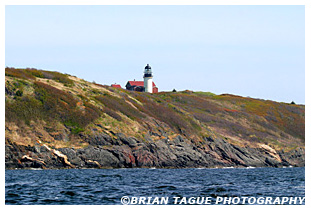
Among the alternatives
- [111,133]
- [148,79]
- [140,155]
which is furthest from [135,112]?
[148,79]

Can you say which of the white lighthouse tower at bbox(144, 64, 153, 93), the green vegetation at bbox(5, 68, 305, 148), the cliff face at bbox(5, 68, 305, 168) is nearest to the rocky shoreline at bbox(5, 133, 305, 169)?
the cliff face at bbox(5, 68, 305, 168)

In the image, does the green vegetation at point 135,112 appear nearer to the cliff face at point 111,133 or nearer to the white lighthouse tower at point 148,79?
the cliff face at point 111,133

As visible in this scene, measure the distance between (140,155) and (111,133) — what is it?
6176mm

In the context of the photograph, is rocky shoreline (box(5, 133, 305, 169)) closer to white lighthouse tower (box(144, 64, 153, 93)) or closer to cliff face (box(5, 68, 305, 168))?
cliff face (box(5, 68, 305, 168))

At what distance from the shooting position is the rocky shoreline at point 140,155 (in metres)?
62.6

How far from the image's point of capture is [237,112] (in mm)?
121125

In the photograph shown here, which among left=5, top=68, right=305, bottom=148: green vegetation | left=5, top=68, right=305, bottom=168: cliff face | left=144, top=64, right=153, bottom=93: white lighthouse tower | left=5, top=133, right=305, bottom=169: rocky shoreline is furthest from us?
left=144, top=64, right=153, bottom=93: white lighthouse tower

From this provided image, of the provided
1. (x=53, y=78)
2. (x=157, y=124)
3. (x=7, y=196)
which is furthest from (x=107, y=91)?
(x=7, y=196)

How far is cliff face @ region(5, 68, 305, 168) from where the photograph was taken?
65.5 meters

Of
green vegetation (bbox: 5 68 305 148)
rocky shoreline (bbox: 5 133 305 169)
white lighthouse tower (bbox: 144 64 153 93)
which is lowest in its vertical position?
rocky shoreline (bbox: 5 133 305 169)

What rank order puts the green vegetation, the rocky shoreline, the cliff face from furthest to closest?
1. the green vegetation
2. the cliff face
3. the rocky shoreline

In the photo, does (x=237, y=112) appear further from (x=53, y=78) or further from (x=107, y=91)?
(x=53, y=78)

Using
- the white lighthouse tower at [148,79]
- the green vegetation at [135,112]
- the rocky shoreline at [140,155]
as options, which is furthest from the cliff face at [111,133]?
the white lighthouse tower at [148,79]

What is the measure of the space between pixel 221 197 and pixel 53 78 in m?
67.2
